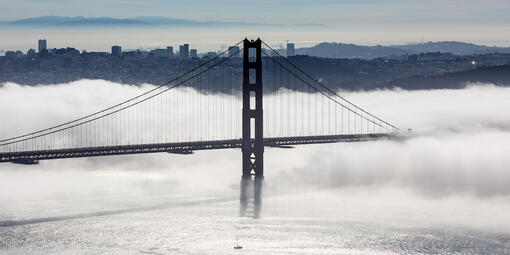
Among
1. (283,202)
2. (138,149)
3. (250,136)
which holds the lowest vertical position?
(283,202)

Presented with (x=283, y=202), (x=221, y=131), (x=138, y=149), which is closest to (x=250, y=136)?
(x=138, y=149)

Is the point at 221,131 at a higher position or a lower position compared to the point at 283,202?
higher

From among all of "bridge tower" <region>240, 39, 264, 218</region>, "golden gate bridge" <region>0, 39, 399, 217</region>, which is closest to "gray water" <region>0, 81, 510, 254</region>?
"bridge tower" <region>240, 39, 264, 218</region>

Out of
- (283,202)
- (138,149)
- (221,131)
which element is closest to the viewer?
(283,202)

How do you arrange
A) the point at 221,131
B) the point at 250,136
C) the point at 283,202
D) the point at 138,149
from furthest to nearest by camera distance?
the point at 221,131 < the point at 250,136 < the point at 138,149 < the point at 283,202

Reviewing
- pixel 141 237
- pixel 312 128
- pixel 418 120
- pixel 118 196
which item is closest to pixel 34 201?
pixel 118 196

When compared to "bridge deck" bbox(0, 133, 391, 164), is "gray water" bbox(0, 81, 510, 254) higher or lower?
lower

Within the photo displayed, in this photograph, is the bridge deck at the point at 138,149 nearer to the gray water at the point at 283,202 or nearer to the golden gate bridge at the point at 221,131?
the golden gate bridge at the point at 221,131

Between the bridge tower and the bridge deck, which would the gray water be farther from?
the bridge deck

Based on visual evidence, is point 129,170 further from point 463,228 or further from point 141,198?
point 463,228

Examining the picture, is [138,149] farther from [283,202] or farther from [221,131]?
[221,131]

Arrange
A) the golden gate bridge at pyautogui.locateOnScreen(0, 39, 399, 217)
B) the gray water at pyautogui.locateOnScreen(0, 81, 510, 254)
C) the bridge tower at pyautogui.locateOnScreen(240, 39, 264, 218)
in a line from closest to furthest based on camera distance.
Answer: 1. the gray water at pyautogui.locateOnScreen(0, 81, 510, 254)
2. the golden gate bridge at pyautogui.locateOnScreen(0, 39, 399, 217)
3. the bridge tower at pyautogui.locateOnScreen(240, 39, 264, 218)

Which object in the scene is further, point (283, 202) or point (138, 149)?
point (138, 149)

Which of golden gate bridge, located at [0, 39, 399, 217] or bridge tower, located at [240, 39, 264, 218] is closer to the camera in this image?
golden gate bridge, located at [0, 39, 399, 217]
